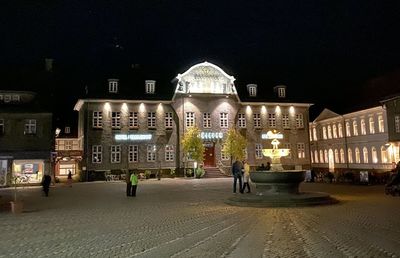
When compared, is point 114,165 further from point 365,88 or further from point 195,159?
point 365,88

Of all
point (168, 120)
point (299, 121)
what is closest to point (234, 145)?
point (168, 120)

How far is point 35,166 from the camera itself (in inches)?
1602

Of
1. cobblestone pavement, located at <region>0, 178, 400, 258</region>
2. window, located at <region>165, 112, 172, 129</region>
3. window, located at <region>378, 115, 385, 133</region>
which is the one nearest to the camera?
cobblestone pavement, located at <region>0, 178, 400, 258</region>

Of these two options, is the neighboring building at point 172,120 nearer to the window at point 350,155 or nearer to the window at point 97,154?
the window at point 97,154

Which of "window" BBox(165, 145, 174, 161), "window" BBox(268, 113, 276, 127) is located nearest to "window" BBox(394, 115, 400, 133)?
"window" BBox(268, 113, 276, 127)

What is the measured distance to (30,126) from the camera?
134 ft

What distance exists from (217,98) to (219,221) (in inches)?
1487

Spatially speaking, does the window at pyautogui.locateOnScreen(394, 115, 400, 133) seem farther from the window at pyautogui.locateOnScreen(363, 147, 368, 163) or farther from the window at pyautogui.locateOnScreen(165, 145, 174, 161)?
the window at pyautogui.locateOnScreen(165, 145, 174, 161)

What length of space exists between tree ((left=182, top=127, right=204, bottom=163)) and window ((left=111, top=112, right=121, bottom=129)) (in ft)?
26.7

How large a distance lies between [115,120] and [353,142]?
2984 centimetres

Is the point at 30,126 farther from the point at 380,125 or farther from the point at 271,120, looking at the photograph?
the point at 380,125

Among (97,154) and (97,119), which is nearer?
(97,154)

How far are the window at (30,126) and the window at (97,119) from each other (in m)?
7.31

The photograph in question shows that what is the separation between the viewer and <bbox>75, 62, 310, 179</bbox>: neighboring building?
46562 mm
